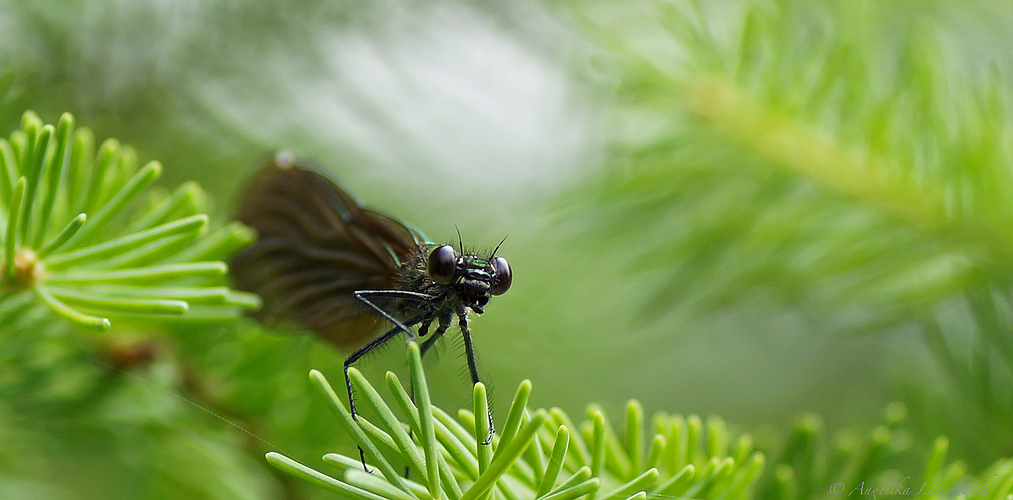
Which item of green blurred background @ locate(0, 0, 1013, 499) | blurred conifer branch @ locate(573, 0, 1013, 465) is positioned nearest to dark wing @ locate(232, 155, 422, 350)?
green blurred background @ locate(0, 0, 1013, 499)

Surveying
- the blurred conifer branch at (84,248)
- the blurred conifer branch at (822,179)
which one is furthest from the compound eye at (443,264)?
the blurred conifer branch at (822,179)

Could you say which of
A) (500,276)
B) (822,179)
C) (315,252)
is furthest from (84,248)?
(822,179)

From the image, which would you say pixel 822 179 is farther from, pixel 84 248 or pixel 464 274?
pixel 84 248

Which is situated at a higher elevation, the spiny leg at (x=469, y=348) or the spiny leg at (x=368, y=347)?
the spiny leg at (x=368, y=347)

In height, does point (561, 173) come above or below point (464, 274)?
above

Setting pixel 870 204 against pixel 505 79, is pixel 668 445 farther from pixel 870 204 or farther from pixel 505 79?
pixel 505 79

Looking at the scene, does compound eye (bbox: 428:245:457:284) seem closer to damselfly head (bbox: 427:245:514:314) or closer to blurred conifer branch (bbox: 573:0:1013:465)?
damselfly head (bbox: 427:245:514:314)

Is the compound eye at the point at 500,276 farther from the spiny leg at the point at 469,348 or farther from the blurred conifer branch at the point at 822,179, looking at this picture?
the blurred conifer branch at the point at 822,179
